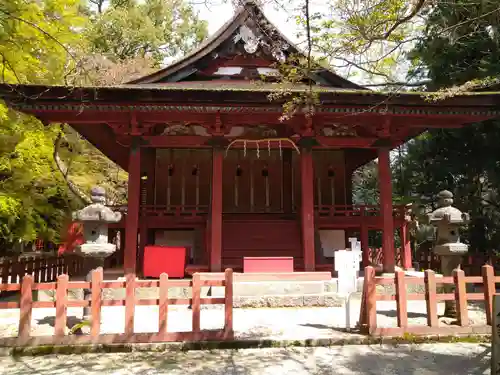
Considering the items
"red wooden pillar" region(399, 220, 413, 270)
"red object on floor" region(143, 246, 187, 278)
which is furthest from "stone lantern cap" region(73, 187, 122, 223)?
"red wooden pillar" region(399, 220, 413, 270)

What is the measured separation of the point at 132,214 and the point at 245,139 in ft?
14.3

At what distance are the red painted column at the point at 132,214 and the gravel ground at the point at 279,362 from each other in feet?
14.8

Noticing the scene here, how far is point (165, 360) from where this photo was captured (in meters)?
5.77

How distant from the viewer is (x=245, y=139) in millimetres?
13016

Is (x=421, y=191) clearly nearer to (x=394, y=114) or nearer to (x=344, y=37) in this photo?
(x=394, y=114)

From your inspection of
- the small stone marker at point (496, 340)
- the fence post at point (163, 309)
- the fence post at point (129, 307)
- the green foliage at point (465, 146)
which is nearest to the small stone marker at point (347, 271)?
the small stone marker at point (496, 340)

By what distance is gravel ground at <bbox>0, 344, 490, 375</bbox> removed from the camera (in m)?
5.31

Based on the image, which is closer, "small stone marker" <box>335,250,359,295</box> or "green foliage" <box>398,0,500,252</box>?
"small stone marker" <box>335,250,359,295</box>

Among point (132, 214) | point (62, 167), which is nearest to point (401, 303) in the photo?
→ point (132, 214)

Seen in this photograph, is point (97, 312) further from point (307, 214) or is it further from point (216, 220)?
point (307, 214)

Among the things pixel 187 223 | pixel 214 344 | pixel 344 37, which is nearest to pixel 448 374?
pixel 214 344

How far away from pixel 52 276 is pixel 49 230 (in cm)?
159

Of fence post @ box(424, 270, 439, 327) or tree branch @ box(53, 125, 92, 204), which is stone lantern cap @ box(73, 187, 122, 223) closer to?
fence post @ box(424, 270, 439, 327)

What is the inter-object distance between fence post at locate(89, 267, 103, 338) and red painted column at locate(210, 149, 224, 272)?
450 cm
